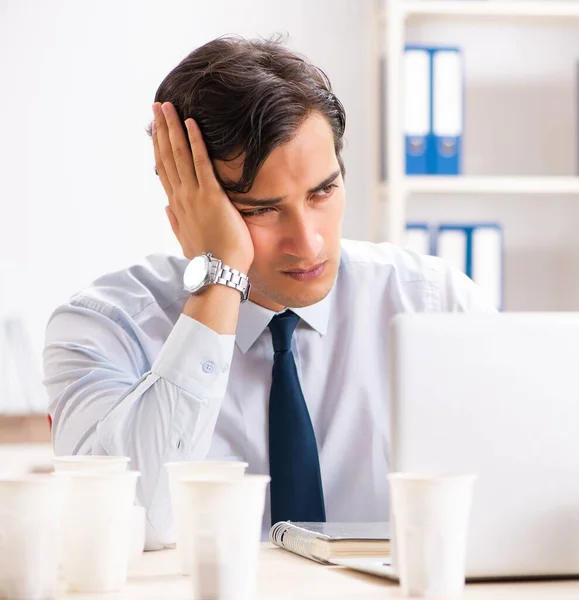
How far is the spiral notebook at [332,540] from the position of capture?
1.06 meters

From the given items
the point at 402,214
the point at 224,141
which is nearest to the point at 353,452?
the point at 224,141

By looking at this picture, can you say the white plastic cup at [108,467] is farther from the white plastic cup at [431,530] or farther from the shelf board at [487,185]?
the shelf board at [487,185]

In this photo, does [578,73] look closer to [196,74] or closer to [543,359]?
[196,74]

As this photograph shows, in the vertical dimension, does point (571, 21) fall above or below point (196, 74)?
above

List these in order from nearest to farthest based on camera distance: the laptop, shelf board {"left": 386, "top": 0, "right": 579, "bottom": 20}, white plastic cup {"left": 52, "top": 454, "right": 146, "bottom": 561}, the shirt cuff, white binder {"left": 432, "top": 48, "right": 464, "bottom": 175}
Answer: the laptop, white plastic cup {"left": 52, "top": 454, "right": 146, "bottom": 561}, the shirt cuff, white binder {"left": 432, "top": 48, "right": 464, "bottom": 175}, shelf board {"left": 386, "top": 0, "right": 579, "bottom": 20}

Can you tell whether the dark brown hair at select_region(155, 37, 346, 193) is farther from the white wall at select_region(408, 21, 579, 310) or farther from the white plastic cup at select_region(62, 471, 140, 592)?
the white wall at select_region(408, 21, 579, 310)

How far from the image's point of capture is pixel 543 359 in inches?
36.5

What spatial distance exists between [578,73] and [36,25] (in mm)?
1743

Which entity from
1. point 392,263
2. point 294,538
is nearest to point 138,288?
point 392,263

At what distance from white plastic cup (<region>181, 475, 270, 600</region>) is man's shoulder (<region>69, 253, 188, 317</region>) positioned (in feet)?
3.09

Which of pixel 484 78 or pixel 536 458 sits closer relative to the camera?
pixel 536 458

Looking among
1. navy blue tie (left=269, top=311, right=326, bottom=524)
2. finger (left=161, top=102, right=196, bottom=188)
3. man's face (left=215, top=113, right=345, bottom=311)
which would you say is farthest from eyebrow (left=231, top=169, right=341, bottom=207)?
navy blue tie (left=269, top=311, right=326, bottom=524)

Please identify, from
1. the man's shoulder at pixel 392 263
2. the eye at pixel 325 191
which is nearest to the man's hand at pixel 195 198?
the eye at pixel 325 191

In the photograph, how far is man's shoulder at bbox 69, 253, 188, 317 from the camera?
5.68ft
